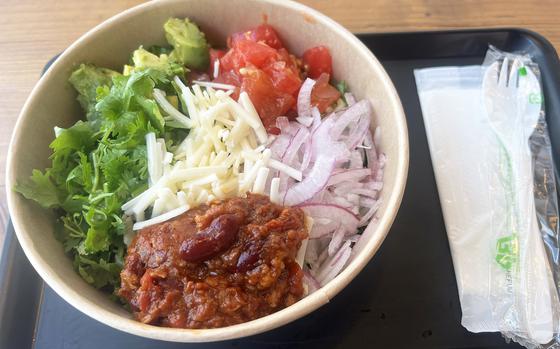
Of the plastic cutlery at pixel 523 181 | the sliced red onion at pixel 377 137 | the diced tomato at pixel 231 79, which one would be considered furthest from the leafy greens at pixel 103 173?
the plastic cutlery at pixel 523 181

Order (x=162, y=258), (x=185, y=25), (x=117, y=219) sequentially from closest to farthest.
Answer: (x=162, y=258) < (x=117, y=219) < (x=185, y=25)

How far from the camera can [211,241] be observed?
109cm

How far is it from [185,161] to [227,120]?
18 cm

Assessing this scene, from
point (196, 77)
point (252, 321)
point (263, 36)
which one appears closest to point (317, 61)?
point (263, 36)

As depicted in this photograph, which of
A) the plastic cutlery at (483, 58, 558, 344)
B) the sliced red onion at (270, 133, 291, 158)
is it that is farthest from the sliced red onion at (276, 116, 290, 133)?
the plastic cutlery at (483, 58, 558, 344)

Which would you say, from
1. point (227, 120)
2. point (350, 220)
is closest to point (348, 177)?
point (350, 220)

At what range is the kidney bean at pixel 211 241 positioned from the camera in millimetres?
1091

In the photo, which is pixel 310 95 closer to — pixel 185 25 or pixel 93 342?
pixel 185 25

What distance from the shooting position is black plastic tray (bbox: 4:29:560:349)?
1264 mm

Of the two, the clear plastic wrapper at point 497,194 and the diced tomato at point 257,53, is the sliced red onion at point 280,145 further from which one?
the clear plastic wrapper at point 497,194

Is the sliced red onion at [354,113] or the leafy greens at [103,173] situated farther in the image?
the sliced red onion at [354,113]

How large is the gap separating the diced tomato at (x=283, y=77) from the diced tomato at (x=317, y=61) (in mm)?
119

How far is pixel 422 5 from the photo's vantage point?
2.00m

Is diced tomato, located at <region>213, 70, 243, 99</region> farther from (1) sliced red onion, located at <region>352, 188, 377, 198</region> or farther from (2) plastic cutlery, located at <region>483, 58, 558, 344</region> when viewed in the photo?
(2) plastic cutlery, located at <region>483, 58, 558, 344</region>
